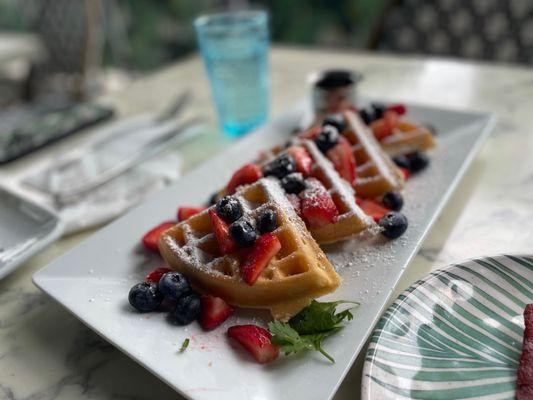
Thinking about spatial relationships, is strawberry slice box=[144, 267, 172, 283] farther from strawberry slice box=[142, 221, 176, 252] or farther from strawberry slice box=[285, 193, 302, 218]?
strawberry slice box=[285, 193, 302, 218]

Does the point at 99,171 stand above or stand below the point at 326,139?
below

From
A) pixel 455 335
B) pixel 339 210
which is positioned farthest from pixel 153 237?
pixel 455 335

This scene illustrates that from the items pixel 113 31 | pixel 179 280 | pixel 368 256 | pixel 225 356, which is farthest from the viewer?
pixel 113 31

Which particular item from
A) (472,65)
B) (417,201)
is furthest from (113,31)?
(417,201)

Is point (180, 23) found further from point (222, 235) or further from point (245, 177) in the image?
point (222, 235)

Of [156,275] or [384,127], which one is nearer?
[156,275]

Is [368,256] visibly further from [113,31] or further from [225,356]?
[113,31]
